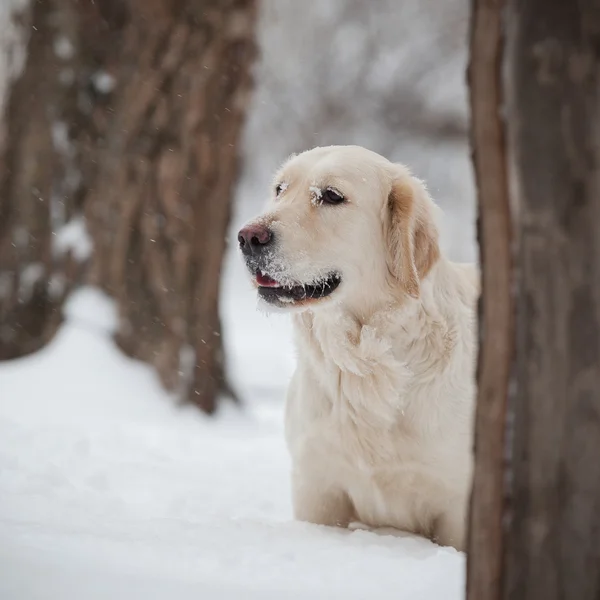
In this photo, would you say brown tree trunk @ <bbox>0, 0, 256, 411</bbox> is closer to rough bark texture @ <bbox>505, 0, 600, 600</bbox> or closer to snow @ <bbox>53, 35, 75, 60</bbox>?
snow @ <bbox>53, 35, 75, 60</bbox>

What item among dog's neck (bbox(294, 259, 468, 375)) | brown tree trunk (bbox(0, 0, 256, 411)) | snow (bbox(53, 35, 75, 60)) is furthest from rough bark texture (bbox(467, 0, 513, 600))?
snow (bbox(53, 35, 75, 60))

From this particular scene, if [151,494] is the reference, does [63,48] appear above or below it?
above

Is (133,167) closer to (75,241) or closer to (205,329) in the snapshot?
(75,241)

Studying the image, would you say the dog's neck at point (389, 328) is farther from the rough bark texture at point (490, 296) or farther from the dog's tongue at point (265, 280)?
the rough bark texture at point (490, 296)

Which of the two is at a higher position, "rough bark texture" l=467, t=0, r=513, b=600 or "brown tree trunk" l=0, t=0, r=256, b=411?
"brown tree trunk" l=0, t=0, r=256, b=411

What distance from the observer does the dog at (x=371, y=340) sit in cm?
305

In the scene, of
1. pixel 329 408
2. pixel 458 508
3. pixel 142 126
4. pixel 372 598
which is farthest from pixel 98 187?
pixel 372 598

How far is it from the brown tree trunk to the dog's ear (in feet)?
9.05

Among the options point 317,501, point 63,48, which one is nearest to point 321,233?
point 317,501

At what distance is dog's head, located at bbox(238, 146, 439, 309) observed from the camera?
9.88 feet

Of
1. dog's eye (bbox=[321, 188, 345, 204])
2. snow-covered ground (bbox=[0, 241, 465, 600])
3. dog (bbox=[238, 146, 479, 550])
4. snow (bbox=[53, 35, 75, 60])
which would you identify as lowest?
snow-covered ground (bbox=[0, 241, 465, 600])

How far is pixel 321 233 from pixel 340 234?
88mm

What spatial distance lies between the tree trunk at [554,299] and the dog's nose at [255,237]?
1.63 m

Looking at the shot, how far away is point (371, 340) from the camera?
3.17 meters
